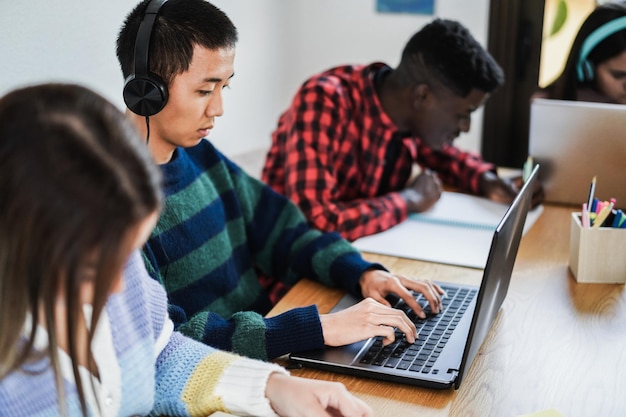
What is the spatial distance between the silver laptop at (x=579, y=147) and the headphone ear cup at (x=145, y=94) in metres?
0.92

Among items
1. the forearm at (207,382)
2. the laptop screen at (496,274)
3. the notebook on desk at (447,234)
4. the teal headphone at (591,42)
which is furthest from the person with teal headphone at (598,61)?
the forearm at (207,382)

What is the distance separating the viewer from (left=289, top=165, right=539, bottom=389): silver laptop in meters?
0.99

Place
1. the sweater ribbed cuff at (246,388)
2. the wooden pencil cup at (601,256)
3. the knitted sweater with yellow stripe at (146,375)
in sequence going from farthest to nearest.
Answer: the wooden pencil cup at (601,256)
the sweater ribbed cuff at (246,388)
the knitted sweater with yellow stripe at (146,375)

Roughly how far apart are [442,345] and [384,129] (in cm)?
86

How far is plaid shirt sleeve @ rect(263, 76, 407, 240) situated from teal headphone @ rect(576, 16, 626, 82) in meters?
0.74

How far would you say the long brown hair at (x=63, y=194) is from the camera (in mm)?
639

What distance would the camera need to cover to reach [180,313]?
1124mm

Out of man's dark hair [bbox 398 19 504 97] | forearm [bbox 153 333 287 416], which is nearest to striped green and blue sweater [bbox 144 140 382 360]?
forearm [bbox 153 333 287 416]

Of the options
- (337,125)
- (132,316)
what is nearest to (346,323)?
(132,316)

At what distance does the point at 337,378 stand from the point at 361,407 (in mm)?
153

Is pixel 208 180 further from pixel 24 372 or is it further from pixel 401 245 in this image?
pixel 24 372

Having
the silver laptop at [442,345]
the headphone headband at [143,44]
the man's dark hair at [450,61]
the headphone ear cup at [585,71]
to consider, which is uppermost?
the headphone headband at [143,44]

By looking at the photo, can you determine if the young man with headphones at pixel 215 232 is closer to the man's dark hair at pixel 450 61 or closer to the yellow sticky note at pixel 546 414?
the yellow sticky note at pixel 546 414

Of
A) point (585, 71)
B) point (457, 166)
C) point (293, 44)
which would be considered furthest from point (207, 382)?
point (293, 44)
